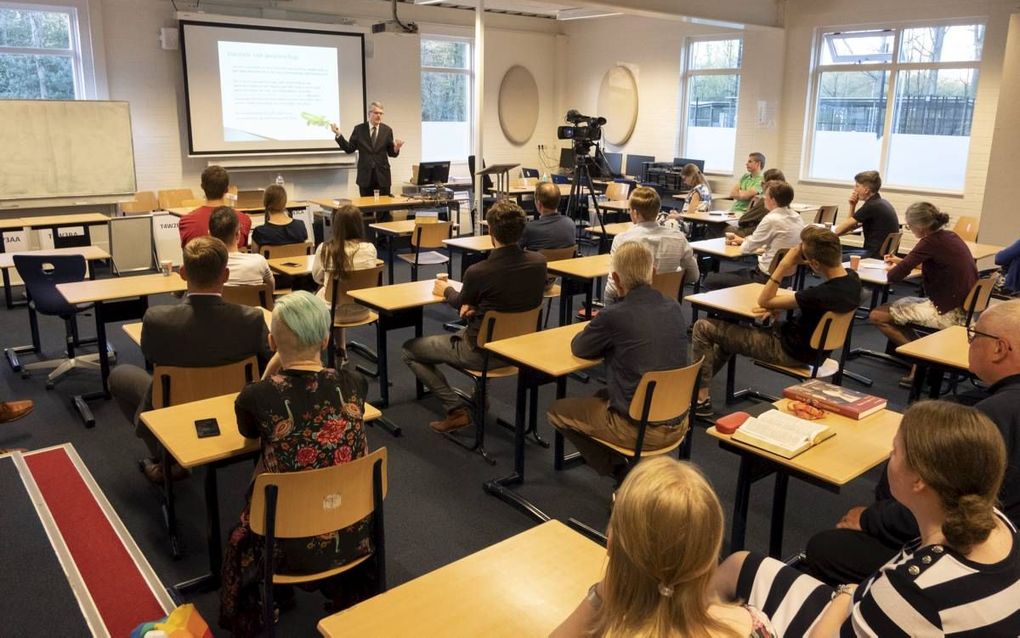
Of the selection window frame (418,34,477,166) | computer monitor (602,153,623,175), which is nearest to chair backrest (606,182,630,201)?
computer monitor (602,153,623,175)

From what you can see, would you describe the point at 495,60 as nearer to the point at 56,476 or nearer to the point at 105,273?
the point at 105,273

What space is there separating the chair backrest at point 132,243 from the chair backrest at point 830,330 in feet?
23.3

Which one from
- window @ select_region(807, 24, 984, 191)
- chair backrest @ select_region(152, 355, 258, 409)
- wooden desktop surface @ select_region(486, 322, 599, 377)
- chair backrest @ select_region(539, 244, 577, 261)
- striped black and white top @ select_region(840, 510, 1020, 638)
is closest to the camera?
striped black and white top @ select_region(840, 510, 1020, 638)

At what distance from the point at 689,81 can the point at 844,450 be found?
9.84 meters

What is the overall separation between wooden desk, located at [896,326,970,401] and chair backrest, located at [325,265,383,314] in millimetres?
3055

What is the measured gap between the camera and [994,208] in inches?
303

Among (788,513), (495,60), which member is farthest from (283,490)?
(495,60)

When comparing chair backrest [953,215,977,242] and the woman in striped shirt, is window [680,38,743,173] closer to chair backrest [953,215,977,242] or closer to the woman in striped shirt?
chair backrest [953,215,977,242]

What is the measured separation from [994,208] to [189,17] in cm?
912

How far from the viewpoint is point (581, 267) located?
540cm

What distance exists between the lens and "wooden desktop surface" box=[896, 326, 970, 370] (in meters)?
3.48

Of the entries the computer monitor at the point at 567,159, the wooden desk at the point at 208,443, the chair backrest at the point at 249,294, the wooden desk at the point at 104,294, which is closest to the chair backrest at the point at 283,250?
the wooden desk at the point at 104,294

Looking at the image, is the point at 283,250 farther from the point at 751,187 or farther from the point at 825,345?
the point at 751,187

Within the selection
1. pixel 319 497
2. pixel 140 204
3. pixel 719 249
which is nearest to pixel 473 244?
pixel 719 249
